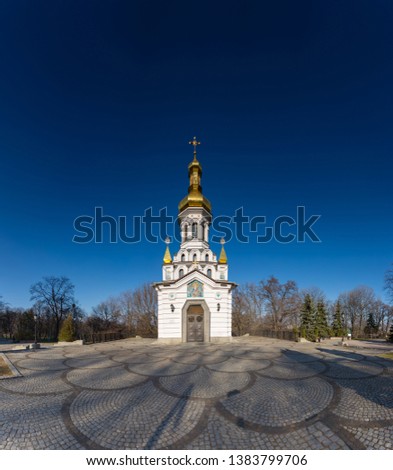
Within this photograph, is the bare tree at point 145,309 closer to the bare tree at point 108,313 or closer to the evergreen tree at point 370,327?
the bare tree at point 108,313

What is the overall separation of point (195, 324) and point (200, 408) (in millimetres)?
14840

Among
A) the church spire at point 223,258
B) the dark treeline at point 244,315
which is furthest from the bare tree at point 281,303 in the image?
the church spire at point 223,258

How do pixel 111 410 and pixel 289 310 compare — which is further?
pixel 289 310

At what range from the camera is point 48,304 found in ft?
123

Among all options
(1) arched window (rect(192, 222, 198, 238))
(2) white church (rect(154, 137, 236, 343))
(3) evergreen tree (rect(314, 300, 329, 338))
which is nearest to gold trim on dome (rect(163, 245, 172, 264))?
(2) white church (rect(154, 137, 236, 343))

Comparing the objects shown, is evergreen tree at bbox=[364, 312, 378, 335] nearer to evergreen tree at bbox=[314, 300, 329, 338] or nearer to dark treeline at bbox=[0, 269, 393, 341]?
dark treeline at bbox=[0, 269, 393, 341]

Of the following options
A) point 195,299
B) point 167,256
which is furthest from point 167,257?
point 195,299

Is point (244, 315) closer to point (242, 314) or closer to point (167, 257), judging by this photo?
point (242, 314)

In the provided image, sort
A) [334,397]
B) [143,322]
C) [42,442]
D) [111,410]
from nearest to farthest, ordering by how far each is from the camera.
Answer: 1. [42,442]
2. [111,410]
3. [334,397]
4. [143,322]

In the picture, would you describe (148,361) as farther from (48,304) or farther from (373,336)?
(373,336)

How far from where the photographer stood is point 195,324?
20.0m

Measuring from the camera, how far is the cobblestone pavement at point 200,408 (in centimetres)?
429
